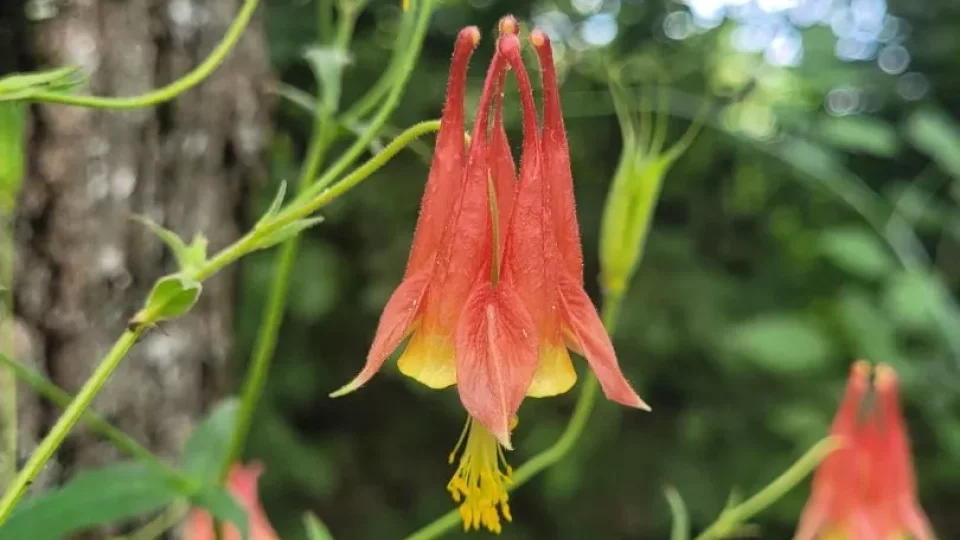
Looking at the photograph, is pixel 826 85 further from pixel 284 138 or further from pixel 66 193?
pixel 66 193

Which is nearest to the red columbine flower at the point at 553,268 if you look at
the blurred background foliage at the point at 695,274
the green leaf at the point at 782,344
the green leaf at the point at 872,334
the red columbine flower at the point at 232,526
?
the red columbine flower at the point at 232,526

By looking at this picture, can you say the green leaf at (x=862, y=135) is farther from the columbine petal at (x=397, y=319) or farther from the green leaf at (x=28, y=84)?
the green leaf at (x=28, y=84)

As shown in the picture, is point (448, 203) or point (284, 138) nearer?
point (448, 203)

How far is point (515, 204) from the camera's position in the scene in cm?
54

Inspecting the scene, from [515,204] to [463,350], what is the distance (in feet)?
0.27

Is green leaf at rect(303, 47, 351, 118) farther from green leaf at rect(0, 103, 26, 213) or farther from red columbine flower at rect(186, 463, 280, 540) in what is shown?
red columbine flower at rect(186, 463, 280, 540)

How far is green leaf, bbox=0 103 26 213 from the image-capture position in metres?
0.62

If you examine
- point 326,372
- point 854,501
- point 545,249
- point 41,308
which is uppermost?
point 545,249

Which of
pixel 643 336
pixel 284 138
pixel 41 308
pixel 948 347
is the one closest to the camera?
pixel 41 308

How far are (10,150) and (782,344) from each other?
1046mm

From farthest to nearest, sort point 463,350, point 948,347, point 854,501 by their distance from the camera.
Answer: point 948,347 < point 854,501 < point 463,350

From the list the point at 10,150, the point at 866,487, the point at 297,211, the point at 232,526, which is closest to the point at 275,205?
the point at 297,211

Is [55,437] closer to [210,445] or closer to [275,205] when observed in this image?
[275,205]

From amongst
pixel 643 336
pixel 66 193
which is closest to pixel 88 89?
pixel 66 193
